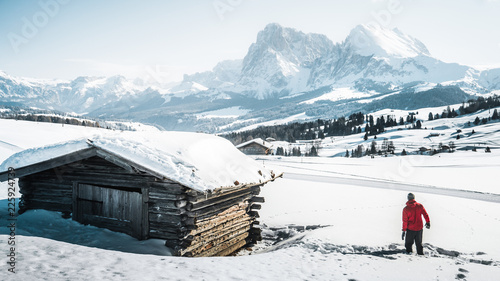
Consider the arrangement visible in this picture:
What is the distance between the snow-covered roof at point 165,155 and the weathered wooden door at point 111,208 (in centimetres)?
144

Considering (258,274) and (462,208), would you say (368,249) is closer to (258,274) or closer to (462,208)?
(258,274)

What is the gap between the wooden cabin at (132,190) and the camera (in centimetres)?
880

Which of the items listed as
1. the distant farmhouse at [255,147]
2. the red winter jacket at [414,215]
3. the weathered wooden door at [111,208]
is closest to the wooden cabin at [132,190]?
the weathered wooden door at [111,208]

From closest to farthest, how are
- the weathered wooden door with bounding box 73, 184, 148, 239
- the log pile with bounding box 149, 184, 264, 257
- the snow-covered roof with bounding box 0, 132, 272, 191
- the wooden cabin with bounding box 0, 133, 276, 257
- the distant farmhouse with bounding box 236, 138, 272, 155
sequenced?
1. the snow-covered roof with bounding box 0, 132, 272, 191
2. the wooden cabin with bounding box 0, 133, 276, 257
3. the log pile with bounding box 149, 184, 264, 257
4. the weathered wooden door with bounding box 73, 184, 148, 239
5. the distant farmhouse with bounding box 236, 138, 272, 155

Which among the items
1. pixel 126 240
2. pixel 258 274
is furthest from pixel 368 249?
pixel 126 240

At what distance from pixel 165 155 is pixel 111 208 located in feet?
8.79

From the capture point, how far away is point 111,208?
385 inches

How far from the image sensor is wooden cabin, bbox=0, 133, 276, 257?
8797mm

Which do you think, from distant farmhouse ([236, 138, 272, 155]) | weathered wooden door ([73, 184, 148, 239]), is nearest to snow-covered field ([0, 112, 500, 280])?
weathered wooden door ([73, 184, 148, 239])

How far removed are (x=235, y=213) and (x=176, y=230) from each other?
11.3 feet

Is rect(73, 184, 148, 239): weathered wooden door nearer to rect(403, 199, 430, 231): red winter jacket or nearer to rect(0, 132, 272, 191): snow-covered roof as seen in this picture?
rect(0, 132, 272, 191): snow-covered roof

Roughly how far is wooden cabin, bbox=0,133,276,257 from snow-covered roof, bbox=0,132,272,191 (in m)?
0.03

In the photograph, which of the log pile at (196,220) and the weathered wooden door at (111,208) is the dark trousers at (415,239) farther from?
the weathered wooden door at (111,208)

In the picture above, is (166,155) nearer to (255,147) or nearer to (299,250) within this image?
(299,250)
